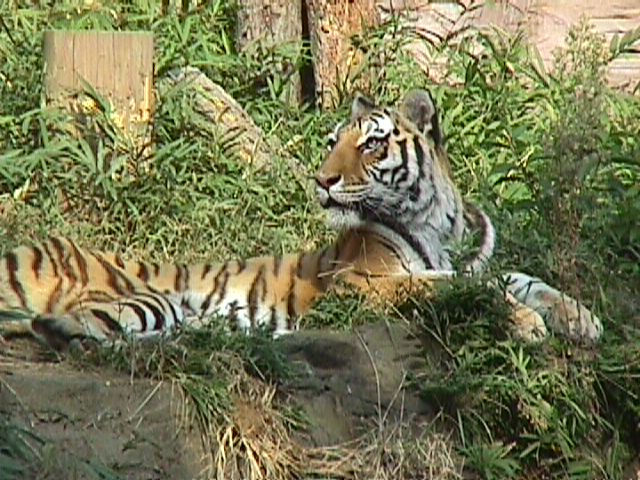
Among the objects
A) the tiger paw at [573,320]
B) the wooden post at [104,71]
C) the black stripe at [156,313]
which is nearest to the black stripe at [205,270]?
the black stripe at [156,313]

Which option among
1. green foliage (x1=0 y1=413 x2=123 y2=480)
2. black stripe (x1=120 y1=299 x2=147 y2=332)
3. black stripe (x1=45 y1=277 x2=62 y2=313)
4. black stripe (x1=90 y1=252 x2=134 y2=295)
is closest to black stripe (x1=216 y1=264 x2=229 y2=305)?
black stripe (x1=90 y1=252 x2=134 y2=295)

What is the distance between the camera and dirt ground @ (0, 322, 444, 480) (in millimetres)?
4492

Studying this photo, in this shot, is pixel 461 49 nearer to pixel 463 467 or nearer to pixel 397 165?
pixel 397 165

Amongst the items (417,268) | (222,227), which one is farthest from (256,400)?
(222,227)

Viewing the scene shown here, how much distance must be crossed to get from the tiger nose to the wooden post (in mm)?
1709

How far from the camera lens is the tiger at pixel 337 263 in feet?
18.9

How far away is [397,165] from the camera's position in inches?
240

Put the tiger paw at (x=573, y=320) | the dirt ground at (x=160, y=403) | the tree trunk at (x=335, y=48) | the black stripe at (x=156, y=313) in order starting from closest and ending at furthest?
the dirt ground at (x=160, y=403) → the tiger paw at (x=573, y=320) → the black stripe at (x=156, y=313) → the tree trunk at (x=335, y=48)

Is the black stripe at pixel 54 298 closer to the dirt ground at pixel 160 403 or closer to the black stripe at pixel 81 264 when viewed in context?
the black stripe at pixel 81 264

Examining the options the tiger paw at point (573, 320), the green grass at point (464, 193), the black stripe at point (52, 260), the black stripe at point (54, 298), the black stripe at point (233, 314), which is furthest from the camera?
the black stripe at point (52, 260)

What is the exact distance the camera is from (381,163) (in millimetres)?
6078

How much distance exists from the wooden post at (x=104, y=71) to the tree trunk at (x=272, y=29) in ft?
3.23

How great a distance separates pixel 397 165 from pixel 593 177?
76 centimetres

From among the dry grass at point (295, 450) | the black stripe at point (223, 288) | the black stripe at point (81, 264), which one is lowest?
the dry grass at point (295, 450)
